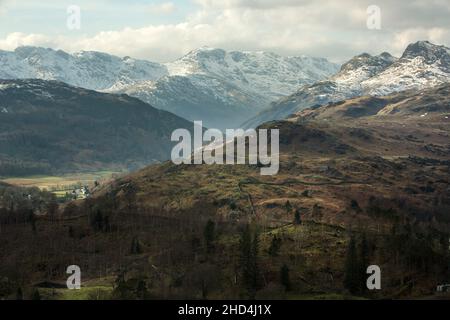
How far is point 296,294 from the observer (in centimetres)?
19288

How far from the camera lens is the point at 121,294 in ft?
611

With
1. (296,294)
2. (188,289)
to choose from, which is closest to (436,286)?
(296,294)

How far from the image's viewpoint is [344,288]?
198 metres
